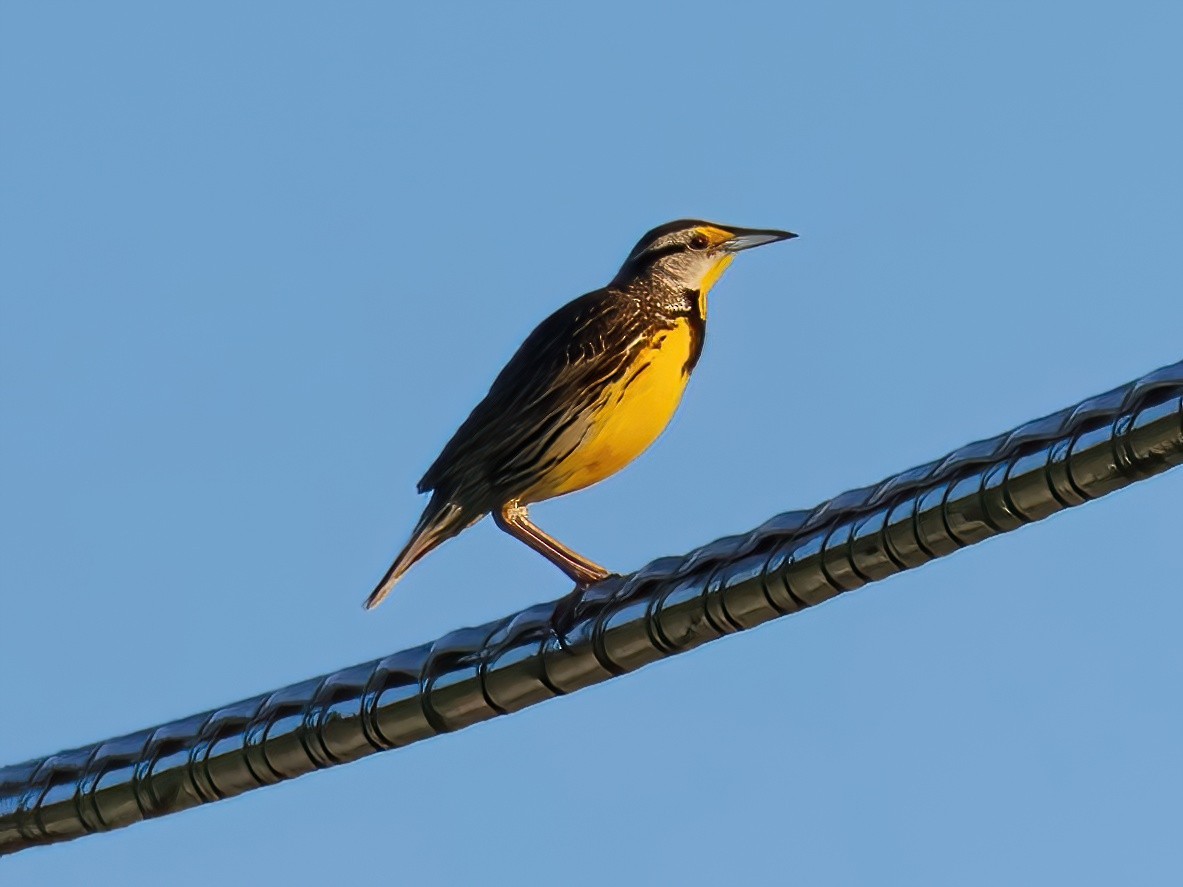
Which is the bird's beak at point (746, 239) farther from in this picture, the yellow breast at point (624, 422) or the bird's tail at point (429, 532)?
the bird's tail at point (429, 532)

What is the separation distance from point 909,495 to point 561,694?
1.18 meters

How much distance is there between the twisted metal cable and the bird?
108 inches

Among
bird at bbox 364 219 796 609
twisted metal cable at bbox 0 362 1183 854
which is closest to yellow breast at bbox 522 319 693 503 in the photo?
bird at bbox 364 219 796 609

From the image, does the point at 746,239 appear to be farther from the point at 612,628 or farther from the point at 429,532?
the point at 612,628

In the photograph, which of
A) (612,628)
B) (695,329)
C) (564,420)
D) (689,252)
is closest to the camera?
(612,628)

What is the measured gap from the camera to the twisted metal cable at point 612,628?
4621 mm

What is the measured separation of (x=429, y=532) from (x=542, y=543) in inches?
17.2

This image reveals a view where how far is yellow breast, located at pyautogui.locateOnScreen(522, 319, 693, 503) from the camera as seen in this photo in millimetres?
8883

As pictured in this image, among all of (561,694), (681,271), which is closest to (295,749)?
(561,694)

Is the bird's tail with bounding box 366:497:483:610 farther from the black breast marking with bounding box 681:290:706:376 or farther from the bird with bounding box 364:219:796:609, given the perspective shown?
the black breast marking with bounding box 681:290:706:376

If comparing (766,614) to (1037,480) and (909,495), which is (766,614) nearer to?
(909,495)

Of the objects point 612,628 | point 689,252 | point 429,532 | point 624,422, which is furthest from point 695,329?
point 612,628

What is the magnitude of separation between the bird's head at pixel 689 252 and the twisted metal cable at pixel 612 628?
3.86 m

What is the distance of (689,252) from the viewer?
32.3ft
